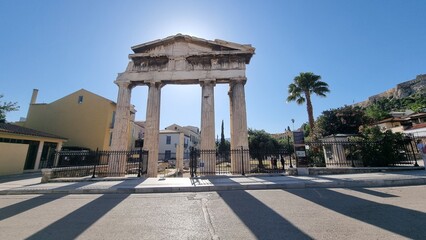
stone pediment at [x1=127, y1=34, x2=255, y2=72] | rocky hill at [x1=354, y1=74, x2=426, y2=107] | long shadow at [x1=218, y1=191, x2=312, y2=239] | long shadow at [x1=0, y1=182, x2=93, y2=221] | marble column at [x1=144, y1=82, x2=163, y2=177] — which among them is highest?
rocky hill at [x1=354, y1=74, x2=426, y2=107]

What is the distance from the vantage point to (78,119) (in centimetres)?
2420

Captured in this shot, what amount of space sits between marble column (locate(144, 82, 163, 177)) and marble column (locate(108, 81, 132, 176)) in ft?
5.53

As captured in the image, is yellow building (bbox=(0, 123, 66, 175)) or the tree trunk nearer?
A: yellow building (bbox=(0, 123, 66, 175))

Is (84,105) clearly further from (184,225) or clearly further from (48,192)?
(184,225)

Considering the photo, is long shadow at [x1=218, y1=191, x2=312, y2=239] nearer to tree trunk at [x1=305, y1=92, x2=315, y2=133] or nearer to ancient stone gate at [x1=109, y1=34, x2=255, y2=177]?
ancient stone gate at [x1=109, y1=34, x2=255, y2=177]

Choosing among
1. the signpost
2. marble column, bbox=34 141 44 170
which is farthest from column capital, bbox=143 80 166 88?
marble column, bbox=34 141 44 170

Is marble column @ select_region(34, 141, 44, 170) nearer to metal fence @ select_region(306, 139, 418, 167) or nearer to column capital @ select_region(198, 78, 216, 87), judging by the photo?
column capital @ select_region(198, 78, 216, 87)

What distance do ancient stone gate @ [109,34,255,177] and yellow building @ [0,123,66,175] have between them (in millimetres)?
7913

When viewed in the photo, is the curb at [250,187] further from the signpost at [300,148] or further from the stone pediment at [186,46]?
the stone pediment at [186,46]

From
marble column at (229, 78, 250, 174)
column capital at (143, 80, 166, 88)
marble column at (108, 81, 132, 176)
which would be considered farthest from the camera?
column capital at (143, 80, 166, 88)

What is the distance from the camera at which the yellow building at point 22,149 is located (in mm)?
14742

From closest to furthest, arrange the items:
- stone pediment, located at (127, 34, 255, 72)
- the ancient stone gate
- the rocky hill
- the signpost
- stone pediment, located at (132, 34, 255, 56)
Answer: the signpost, the ancient stone gate, stone pediment, located at (127, 34, 255, 72), stone pediment, located at (132, 34, 255, 56), the rocky hill

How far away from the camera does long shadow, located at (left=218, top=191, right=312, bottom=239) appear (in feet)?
10.9

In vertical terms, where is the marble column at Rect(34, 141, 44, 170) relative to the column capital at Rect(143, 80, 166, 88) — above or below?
below
